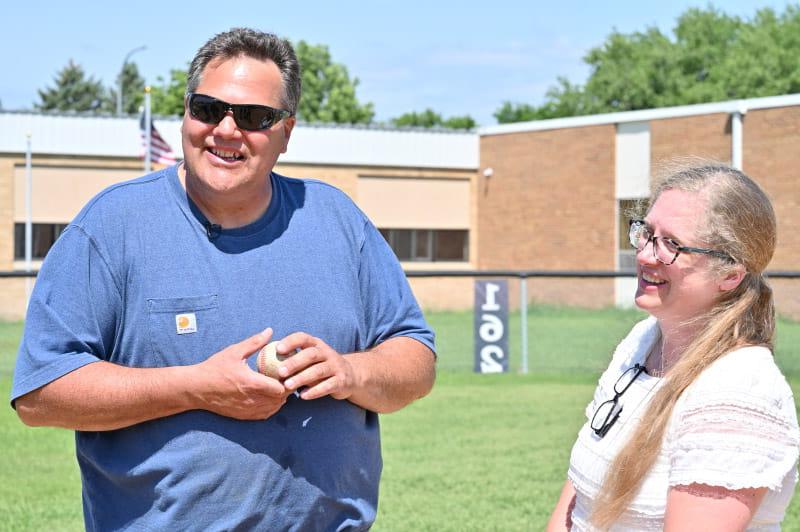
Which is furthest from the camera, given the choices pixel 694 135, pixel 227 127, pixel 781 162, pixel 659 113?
pixel 659 113

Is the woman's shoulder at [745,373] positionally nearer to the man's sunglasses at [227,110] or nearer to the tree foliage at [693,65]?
the man's sunglasses at [227,110]

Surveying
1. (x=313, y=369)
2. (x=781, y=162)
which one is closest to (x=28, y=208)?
(x=781, y=162)

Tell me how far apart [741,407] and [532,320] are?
1637cm

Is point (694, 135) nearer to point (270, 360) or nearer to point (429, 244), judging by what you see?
point (429, 244)

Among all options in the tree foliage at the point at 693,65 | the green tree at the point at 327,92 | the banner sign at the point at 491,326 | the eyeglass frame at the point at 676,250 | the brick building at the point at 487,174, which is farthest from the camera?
the green tree at the point at 327,92

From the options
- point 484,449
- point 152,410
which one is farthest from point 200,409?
point 484,449

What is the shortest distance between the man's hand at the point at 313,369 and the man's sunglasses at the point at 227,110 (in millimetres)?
662

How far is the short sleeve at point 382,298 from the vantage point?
11.0 ft

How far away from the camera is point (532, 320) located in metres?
18.9

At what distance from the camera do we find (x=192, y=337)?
9.85 feet

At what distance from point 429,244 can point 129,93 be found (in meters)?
84.3

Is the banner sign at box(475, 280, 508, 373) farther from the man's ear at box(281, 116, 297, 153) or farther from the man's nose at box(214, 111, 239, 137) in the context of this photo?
the man's nose at box(214, 111, 239, 137)

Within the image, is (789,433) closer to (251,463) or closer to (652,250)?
(652,250)

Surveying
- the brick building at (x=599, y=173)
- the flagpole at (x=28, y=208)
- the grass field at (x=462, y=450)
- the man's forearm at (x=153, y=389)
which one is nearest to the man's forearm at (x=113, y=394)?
the man's forearm at (x=153, y=389)
